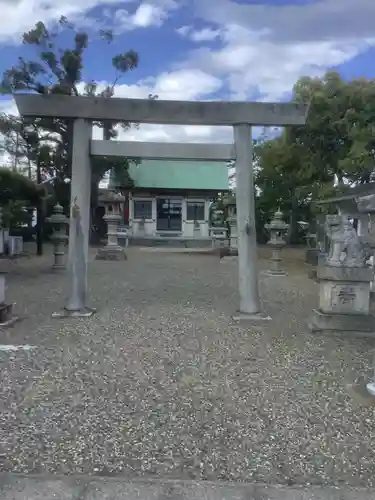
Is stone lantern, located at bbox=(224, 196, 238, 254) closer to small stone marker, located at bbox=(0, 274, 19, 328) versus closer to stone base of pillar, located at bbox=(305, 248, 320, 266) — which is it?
stone base of pillar, located at bbox=(305, 248, 320, 266)

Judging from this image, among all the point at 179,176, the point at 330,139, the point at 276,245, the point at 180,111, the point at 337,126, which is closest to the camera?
the point at 180,111

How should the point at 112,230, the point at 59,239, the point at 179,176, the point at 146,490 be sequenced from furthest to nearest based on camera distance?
the point at 179,176
the point at 112,230
the point at 59,239
the point at 146,490

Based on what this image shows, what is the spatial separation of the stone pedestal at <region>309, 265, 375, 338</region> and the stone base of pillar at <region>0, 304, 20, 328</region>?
13.7 ft

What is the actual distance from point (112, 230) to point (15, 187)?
726cm

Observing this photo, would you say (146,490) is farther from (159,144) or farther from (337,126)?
(337,126)

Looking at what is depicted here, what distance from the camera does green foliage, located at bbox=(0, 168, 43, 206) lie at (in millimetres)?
10930

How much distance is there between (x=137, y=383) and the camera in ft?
14.3

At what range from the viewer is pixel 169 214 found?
2766 centimetres

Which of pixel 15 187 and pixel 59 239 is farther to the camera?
pixel 59 239

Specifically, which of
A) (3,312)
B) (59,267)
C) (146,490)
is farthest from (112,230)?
(146,490)

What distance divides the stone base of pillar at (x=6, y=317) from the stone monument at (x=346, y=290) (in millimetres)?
4168

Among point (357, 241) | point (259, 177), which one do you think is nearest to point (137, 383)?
point (357, 241)

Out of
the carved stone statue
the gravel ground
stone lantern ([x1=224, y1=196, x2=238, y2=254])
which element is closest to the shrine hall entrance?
stone lantern ([x1=224, y1=196, x2=238, y2=254])

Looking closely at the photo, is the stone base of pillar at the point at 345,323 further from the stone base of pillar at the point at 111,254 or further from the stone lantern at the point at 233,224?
the stone base of pillar at the point at 111,254
